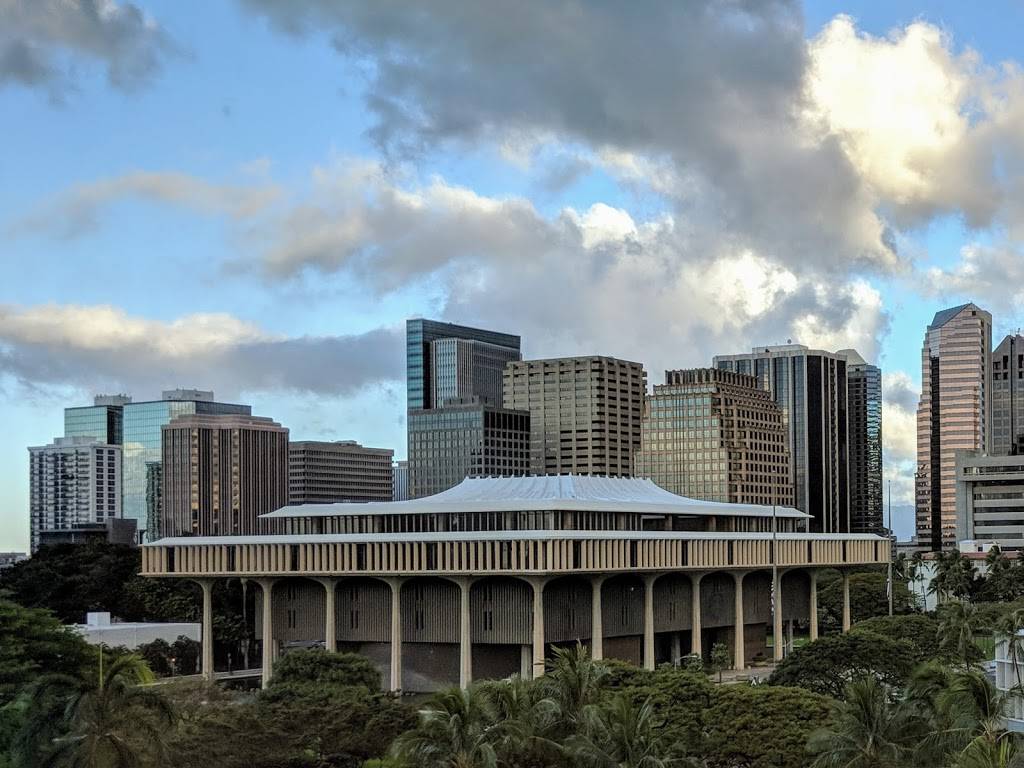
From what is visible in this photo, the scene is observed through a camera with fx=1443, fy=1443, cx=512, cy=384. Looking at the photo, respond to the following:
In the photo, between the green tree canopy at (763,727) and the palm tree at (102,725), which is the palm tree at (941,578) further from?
the palm tree at (102,725)

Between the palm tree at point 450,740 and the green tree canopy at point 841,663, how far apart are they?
Answer: 39970mm

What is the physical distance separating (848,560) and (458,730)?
Answer: 305 feet

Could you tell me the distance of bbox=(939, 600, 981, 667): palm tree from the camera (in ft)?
317

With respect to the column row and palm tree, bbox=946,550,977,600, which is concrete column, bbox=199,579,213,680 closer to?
the column row

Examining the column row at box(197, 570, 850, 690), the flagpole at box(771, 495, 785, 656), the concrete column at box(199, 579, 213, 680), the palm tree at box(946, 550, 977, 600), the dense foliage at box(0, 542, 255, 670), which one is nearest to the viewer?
the column row at box(197, 570, 850, 690)

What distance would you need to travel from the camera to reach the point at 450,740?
54625 millimetres

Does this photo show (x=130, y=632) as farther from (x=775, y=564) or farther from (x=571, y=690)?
(x=571, y=690)

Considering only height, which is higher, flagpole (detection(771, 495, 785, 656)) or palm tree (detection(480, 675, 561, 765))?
flagpole (detection(771, 495, 785, 656))

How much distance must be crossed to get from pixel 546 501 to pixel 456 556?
984 centimetres

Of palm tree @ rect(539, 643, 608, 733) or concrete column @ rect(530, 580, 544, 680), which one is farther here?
concrete column @ rect(530, 580, 544, 680)

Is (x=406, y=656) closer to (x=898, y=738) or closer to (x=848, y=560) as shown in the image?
(x=848, y=560)

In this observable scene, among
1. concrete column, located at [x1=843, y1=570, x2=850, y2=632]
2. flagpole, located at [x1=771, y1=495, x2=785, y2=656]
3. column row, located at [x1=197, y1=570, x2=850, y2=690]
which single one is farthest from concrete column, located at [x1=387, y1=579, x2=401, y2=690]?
concrete column, located at [x1=843, y1=570, x2=850, y2=632]

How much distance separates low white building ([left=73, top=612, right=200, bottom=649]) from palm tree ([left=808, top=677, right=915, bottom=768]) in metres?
72.6

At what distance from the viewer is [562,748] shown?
5709 cm
